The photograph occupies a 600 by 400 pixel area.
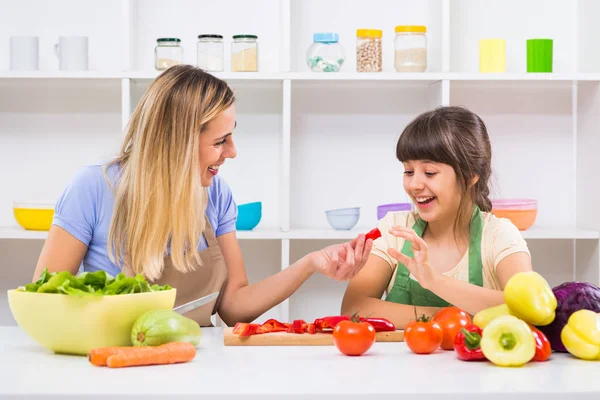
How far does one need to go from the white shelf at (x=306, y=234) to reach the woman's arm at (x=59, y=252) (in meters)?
1.10

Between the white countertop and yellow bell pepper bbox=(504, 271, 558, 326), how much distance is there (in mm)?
86

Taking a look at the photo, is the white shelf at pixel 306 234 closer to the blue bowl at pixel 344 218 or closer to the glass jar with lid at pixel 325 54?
the blue bowl at pixel 344 218

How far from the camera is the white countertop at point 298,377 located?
121 centimetres

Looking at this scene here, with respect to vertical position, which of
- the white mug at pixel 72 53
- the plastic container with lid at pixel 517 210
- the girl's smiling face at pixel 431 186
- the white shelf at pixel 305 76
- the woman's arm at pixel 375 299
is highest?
the white mug at pixel 72 53

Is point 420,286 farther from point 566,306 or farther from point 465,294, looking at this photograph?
point 566,306

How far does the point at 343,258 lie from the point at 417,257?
0.23 metres

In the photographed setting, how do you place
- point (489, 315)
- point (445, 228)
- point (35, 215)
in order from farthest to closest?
1. point (35, 215)
2. point (445, 228)
3. point (489, 315)

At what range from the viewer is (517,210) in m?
3.18

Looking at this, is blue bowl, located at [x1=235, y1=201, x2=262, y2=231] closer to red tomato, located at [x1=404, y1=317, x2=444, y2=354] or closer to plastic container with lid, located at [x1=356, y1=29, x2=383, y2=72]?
plastic container with lid, located at [x1=356, y1=29, x2=383, y2=72]

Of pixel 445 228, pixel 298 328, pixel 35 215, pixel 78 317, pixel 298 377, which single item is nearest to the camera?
pixel 298 377

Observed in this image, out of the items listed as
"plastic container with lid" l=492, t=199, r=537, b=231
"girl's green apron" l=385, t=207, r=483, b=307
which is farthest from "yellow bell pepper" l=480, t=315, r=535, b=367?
"plastic container with lid" l=492, t=199, r=537, b=231

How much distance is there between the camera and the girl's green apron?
7.22ft

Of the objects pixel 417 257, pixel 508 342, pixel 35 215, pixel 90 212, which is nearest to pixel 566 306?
pixel 508 342

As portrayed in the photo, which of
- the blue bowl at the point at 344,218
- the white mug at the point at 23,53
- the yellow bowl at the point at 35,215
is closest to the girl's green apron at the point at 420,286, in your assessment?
the blue bowl at the point at 344,218
